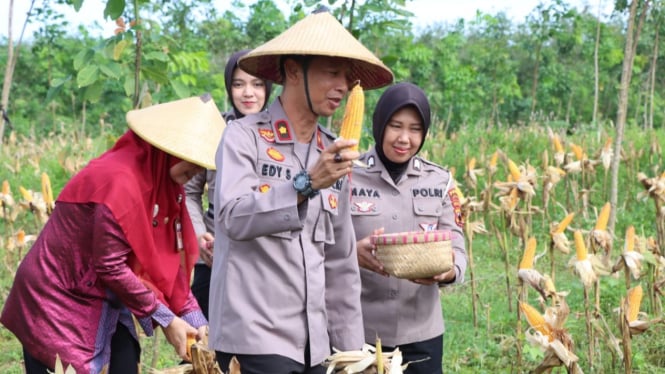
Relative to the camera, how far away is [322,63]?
242cm

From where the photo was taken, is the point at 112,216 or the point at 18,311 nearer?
the point at 112,216

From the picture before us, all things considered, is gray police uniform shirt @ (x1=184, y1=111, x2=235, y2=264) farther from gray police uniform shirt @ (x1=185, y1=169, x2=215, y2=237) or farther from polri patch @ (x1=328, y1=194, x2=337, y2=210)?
polri patch @ (x1=328, y1=194, x2=337, y2=210)

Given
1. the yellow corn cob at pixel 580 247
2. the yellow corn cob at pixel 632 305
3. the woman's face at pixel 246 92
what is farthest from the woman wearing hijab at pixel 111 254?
the yellow corn cob at pixel 580 247

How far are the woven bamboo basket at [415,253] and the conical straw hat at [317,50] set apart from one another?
0.53 metres

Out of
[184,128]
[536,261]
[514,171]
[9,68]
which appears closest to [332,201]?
[184,128]

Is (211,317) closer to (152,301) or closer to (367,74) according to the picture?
(152,301)

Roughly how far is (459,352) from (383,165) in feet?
7.16

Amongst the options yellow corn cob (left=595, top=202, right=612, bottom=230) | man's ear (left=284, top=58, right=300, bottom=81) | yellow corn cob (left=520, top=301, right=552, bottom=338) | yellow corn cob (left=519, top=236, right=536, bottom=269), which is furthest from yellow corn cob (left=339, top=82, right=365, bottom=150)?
yellow corn cob (left=595, top=202, right=612, bottom=230)

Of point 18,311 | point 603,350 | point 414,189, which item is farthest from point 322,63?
point 603,350

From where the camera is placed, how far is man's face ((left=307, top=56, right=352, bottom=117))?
7.90 feet

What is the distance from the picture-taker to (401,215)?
3205 mm

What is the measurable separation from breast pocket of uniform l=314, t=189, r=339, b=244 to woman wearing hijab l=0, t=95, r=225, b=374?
1.46 feet

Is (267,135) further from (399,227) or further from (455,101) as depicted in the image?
(455,101)

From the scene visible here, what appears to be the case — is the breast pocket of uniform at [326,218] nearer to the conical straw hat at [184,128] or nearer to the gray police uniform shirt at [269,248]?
the gray police uniform shirt at [269,248]
